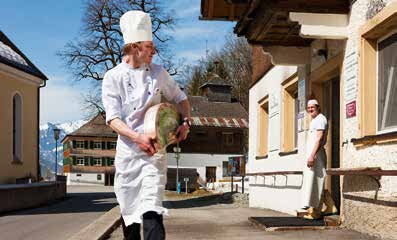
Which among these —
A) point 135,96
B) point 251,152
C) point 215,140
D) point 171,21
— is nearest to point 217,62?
point 215,140

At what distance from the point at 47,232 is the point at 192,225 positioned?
394 cm

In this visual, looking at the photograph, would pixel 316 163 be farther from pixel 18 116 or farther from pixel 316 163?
pixel 18 116

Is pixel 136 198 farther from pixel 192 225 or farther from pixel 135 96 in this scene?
pixel 192 225

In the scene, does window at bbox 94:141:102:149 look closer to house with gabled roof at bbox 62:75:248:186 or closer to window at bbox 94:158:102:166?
house with gabled roof at bbox 62:75:248:186

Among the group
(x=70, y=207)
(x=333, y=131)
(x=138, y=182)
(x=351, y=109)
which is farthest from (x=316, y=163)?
(x=70, y=207)

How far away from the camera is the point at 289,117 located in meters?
12.3

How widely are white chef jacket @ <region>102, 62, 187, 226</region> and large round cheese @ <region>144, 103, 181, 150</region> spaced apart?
0.11 metres

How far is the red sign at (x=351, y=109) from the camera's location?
773cm

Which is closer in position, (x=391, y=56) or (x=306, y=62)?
(x=391, y=56)

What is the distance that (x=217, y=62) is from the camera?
6500 centimetres

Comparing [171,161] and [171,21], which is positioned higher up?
[171,21]

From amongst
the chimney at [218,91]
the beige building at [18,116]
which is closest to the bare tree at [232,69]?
the chimney at [218,91]

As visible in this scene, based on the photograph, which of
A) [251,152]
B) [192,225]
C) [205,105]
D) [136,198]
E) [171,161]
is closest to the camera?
[136,198]

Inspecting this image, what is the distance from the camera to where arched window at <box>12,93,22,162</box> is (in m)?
25.8
